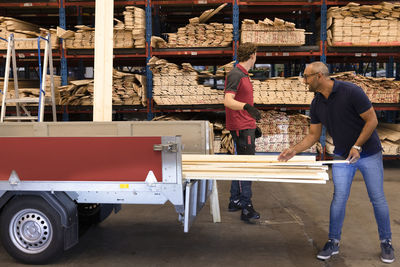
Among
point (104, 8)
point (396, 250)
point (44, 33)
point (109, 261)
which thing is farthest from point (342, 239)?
point (44, 33)

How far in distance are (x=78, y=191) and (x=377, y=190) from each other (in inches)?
107

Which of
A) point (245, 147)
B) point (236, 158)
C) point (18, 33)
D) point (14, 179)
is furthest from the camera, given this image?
A: point (18, 33)

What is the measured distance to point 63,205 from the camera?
11.5ft

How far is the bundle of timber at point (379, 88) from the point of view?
8.30 meters

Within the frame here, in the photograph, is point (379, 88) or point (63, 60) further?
A: point (63, 60)

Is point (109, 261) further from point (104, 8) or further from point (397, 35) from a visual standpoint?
point (397, 35)

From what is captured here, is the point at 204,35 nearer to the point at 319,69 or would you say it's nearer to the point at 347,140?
the point at 319,69

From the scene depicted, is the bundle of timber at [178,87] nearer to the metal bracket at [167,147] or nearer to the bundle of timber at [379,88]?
the bundle of timber at [379,88]

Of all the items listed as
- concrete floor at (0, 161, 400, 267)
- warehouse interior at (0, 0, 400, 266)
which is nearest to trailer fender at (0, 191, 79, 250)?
concrete floor at (0, 161, 400, 267)

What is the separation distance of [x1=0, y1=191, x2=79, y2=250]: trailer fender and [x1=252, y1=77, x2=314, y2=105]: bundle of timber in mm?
5418

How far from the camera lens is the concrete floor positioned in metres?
3.84

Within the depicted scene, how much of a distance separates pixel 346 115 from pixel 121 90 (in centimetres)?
568

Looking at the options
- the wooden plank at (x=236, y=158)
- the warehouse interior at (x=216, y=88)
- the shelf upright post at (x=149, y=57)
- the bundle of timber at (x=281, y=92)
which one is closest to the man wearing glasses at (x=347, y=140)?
the wooden plank at (x=236, y=158)

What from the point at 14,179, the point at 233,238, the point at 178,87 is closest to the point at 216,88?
the point at 178,87
